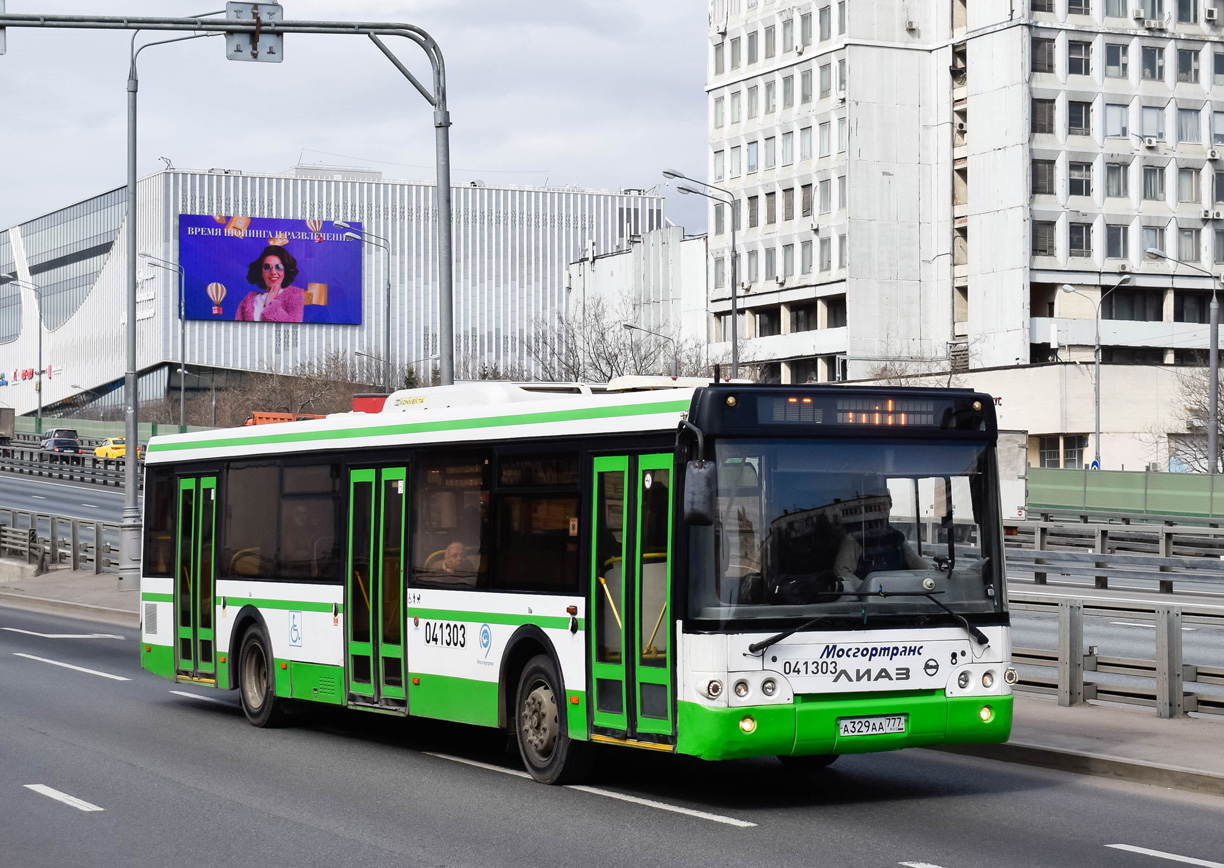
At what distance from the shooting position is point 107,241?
146625 mm

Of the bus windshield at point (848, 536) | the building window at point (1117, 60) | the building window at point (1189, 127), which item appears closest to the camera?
the bus windshield at point (848, 536)

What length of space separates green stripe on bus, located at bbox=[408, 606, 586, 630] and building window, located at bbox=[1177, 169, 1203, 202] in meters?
75.7

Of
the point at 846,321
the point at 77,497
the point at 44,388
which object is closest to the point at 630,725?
the point at 77,497

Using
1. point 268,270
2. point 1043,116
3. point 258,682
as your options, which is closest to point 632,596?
point 258,682

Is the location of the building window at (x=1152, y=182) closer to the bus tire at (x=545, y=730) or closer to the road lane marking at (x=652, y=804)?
the road lane marking at (x=652, y=804)

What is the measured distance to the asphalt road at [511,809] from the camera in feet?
30.1

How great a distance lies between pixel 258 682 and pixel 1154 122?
73.7m

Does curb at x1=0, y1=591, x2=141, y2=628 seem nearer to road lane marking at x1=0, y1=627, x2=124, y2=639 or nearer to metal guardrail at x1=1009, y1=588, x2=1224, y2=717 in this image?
road lane marking at x1=0, y1=627, x2=124, y2=639

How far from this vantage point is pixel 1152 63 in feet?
267

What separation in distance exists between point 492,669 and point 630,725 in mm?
1756

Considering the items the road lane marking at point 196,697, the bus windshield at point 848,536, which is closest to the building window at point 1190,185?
the road lane marking at point 196,697

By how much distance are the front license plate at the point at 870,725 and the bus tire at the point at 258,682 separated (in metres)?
6.72

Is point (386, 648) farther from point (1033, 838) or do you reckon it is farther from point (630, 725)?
point (1033, 838)

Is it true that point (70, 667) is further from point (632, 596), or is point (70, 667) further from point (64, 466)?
point (64, 466)
